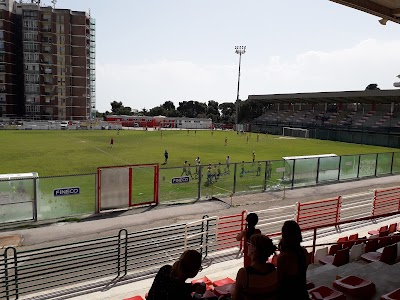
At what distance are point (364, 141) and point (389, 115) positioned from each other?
1366 centimetres

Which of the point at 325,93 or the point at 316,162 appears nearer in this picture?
the point at 316,162

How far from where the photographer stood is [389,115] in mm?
73375

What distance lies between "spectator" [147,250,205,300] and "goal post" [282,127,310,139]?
72727 mm

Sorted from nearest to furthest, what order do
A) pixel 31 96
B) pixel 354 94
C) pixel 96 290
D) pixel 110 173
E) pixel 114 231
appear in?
pixel 96 290, pixel 114 231, pixel 110 173, pixel 354 94, pixel 31 96

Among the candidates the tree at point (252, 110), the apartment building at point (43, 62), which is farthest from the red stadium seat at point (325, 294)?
the tree at point (252, 110)

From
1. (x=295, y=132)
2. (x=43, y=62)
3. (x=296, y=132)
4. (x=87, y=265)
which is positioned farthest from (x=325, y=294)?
(x=43, y=62)

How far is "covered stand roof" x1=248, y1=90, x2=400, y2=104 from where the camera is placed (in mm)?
68856

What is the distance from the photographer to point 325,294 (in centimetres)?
563

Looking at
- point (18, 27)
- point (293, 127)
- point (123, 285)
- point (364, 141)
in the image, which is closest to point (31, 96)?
point (18, 27)

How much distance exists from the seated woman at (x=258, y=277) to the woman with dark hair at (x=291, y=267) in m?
0.25

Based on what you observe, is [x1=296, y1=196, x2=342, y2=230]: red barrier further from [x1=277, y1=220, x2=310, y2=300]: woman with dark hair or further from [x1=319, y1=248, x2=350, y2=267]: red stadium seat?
[x1=277, y1=220, x2=310, y2=300]: woman with dark hair

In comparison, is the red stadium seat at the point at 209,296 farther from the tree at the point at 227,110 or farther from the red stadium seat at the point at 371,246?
the tree at the point at 227,110

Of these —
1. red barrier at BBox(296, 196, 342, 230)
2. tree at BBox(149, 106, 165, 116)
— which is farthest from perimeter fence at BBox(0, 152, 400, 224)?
tree at BBox(149, 106, 165, 116)

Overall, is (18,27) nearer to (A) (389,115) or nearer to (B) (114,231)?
(A) (389,115)
